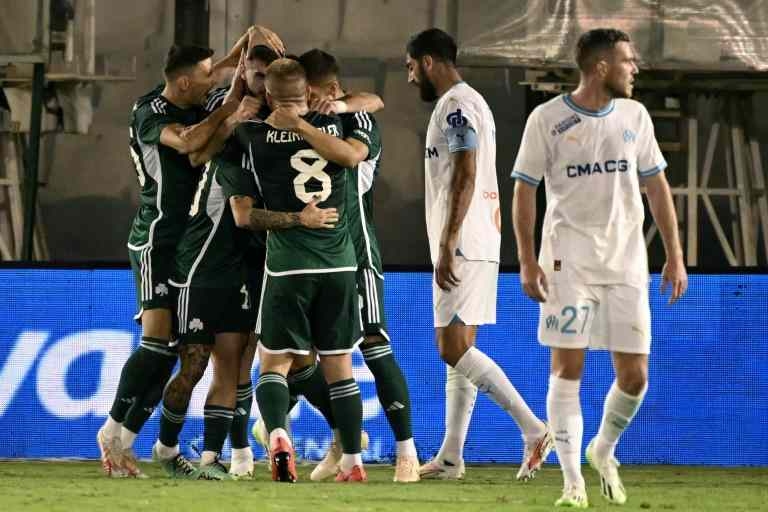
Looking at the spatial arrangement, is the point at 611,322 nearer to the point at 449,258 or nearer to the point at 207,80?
the point at 449,258

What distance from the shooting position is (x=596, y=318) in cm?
692

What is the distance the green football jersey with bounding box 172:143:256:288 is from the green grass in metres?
0.96

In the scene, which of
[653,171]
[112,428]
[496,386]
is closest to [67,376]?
[112,428]

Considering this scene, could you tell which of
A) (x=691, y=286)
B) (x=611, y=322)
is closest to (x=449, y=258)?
(x=611, y=322)

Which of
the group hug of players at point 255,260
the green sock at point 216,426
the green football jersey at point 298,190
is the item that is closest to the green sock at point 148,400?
the group hug of players at point 255,260

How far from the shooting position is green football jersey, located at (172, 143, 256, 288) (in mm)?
8289

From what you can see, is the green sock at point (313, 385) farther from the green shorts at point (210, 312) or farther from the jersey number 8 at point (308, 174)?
the jersey number 8 at point (308, 174)

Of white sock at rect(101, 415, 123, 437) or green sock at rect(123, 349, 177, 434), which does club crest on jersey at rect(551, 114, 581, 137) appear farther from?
white sock at rect(101, 415, 123, 437)

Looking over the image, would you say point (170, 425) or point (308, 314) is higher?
point (308, 314)

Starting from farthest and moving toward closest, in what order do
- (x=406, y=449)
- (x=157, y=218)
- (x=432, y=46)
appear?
(x=157, y=218)
(x=432, y=46)
(x=406, y=449)

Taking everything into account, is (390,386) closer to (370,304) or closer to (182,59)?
(370,304)

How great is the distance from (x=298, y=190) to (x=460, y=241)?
Answer: 0.92 metres

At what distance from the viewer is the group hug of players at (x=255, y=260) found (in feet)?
25.1

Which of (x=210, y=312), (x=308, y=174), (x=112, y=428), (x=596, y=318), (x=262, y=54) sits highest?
(x=262, y=54)
